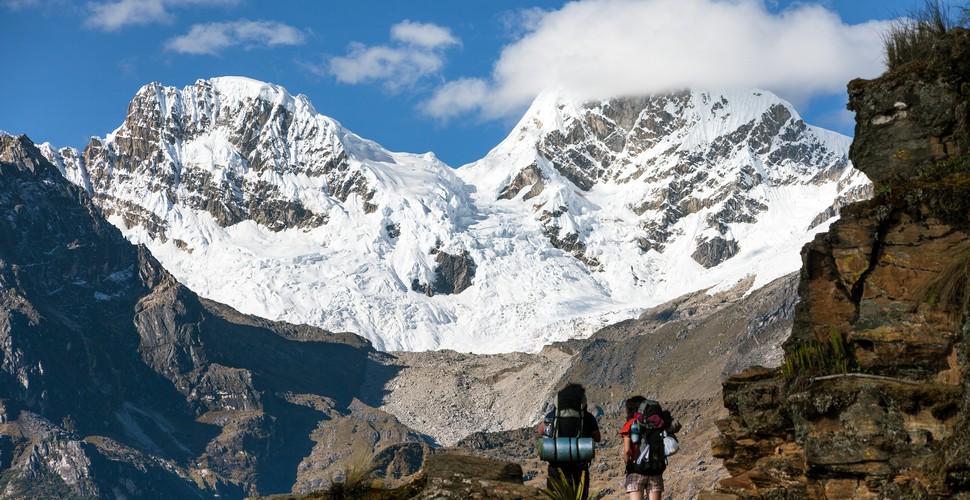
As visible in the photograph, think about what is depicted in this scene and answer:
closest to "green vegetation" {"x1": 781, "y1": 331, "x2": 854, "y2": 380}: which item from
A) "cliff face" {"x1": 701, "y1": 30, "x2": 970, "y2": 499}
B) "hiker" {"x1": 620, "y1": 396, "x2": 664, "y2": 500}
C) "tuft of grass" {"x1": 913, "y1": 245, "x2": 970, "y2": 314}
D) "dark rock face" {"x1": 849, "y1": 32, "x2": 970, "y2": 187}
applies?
"cliff face" {"x1": 701, "y1": 30, "x2": 970, "y2": 499}

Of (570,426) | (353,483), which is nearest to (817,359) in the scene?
(570,426)

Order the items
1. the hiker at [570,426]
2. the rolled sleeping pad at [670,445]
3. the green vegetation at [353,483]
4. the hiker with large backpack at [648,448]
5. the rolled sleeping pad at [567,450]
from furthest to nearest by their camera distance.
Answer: the hiker with large backpack at [648,448] → the rolled sleeping pad at [670,445] → the hiker at [570,426] → the rolled sleeping pad at [567,450] → the green vegetation at [353,483]

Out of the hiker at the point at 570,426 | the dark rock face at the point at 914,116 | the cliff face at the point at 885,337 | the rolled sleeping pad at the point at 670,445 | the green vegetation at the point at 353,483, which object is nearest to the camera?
the cliff face at the point at 885,337

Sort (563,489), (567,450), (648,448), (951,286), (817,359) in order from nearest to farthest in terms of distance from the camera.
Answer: (563,489), (951,286), (567,450), (648,448), (817,359)

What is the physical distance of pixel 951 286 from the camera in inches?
643

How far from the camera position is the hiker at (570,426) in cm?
1664

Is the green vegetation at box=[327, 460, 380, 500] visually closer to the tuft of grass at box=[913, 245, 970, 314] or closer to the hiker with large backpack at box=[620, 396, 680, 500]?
the hiker with large backpack at box=[620, 396, 680, 500]

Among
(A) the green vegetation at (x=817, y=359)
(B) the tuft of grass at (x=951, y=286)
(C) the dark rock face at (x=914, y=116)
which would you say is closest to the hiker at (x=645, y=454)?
(A) the green vegetation at (x=817, y=359)

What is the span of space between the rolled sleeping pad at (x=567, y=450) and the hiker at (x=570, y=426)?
0.14ft

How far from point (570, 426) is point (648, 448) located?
3.73 ft

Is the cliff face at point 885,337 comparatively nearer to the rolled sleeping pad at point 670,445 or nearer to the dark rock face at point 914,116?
the dark rock face at point 914,116

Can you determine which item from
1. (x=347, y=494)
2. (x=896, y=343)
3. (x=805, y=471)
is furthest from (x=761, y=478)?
(x=347, y=494)

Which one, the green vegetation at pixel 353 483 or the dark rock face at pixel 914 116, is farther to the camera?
the dark rock face at pixel 914 116

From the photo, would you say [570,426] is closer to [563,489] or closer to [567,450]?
[567,450]
